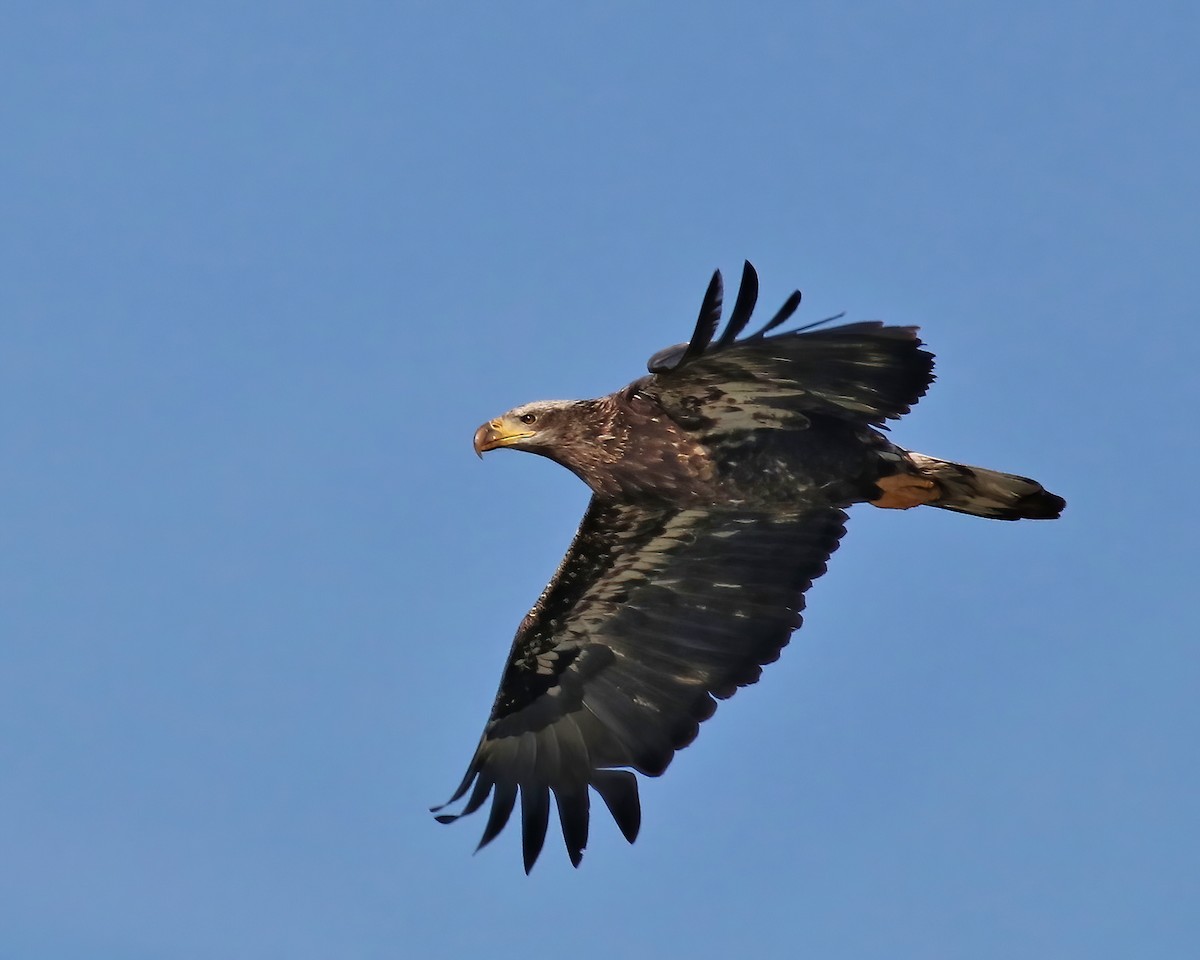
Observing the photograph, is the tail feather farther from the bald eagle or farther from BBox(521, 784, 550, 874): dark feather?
BBox(521, 784, 550, 874): dark feather

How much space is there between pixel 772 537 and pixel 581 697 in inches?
78.8

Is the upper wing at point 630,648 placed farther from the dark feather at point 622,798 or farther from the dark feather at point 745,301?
the dark feather at point 745,301

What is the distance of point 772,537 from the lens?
15.0 metres

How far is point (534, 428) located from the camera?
48.5ft

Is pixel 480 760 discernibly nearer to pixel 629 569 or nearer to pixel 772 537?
pixel 629 569

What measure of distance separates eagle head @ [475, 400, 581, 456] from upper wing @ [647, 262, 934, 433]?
0.75m

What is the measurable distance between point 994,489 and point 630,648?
3098 mm

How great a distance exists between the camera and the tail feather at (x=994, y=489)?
1435 centimetres

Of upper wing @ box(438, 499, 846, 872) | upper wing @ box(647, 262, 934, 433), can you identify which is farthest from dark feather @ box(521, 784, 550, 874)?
upper wing @ box(647, 262, 934, 433)

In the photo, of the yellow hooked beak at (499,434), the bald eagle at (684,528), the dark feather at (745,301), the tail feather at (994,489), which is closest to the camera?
the dark feather at (745,301)

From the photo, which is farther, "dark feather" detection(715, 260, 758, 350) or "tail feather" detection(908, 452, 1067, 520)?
"tail feather" detection(908, 452, 1067, 520)

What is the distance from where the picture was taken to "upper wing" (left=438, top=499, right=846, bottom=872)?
15.1m

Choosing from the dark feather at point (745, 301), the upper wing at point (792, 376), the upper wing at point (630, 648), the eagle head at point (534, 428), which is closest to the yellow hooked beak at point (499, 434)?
the eagle head at point (534, 428)

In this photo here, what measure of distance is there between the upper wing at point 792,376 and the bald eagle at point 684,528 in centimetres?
1
